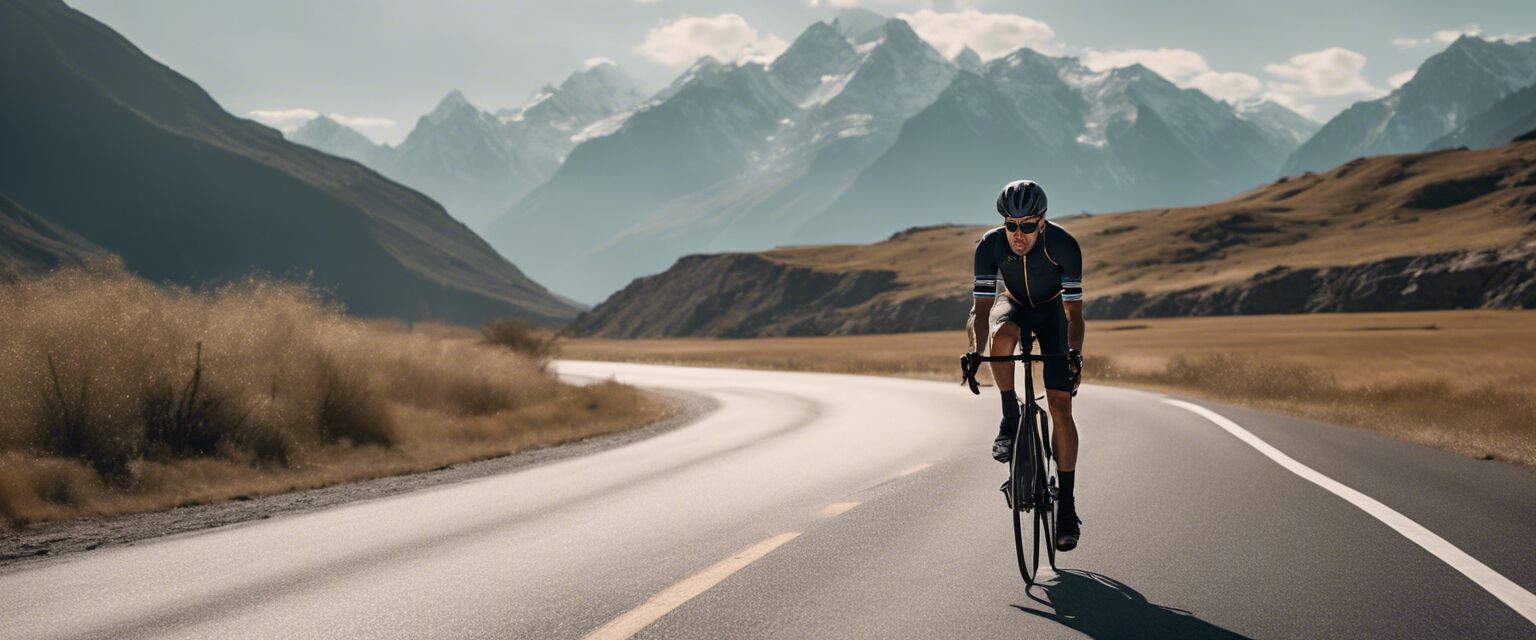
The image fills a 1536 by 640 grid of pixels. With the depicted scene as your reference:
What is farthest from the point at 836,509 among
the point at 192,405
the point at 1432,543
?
the point at 192,405

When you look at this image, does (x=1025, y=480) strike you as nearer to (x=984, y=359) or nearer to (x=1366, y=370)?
(x=984, y=359)

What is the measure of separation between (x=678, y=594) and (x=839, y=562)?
1.24m

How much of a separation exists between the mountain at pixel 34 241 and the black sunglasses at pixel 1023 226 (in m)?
162

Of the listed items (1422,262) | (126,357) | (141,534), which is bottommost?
(141,534)

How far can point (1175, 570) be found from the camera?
6.23 meters

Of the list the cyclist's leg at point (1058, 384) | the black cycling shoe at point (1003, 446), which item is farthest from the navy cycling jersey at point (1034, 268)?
the black cycling shoe at point (1003, 446)

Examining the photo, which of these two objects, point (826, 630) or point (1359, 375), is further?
point (1359, 375)

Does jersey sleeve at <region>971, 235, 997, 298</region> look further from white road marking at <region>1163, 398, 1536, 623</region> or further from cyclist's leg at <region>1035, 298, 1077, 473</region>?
white road marking at <region>1163, 398, 1536, 623</region>

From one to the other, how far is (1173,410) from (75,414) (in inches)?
664

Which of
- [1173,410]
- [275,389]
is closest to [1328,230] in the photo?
[1173,410]

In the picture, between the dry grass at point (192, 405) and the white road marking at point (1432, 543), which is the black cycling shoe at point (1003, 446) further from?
the dry grass at point (192, 405)

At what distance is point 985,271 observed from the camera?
6.55 metres

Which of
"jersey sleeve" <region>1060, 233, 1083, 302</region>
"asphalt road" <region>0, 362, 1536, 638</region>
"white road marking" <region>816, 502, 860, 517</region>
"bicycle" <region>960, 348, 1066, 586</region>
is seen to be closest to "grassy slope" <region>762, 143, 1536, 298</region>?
"asphalt road" <region>0, 362, 1536, 638</region>

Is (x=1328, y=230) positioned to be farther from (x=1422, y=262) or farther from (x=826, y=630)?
(x=826, y=630)
